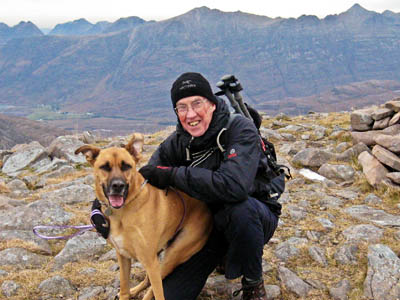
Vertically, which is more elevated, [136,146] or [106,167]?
[136,146]

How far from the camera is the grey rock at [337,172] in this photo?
9781mm

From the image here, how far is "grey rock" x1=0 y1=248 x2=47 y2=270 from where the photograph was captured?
550cm

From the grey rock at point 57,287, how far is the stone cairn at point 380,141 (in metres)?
7.04

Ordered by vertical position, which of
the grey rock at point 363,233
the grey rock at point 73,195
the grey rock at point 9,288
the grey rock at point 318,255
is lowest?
the grey rock at point 73,195

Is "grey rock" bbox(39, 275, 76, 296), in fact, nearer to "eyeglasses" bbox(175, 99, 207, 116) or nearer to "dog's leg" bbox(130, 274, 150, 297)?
"dog's leg" bbox(130, 274, 150, 297)

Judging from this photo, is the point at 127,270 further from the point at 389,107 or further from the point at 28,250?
the point at 389,107

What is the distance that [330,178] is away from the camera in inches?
395

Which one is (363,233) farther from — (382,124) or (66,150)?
(66,150)

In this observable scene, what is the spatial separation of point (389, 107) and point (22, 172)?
42.6 ft

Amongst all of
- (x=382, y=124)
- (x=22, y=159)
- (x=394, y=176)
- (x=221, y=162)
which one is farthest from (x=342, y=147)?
(x=22, y=159)

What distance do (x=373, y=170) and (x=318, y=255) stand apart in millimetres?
4321

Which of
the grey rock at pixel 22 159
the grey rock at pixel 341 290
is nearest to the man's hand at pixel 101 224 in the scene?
the grey rock at pixel 341 290

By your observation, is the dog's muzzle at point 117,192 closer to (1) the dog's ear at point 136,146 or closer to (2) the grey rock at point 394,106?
(1) the dog's ear at point 136,146

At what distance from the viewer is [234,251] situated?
4.37 metres
